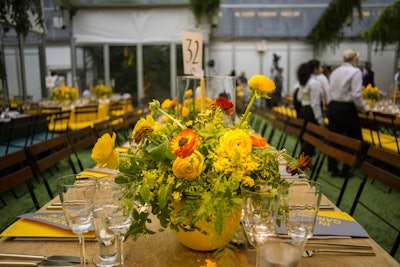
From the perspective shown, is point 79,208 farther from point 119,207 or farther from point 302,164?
point 302,164

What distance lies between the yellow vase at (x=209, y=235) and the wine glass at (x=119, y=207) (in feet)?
0.62

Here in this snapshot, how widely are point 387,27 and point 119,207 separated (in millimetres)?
11771

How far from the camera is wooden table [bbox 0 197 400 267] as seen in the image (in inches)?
42.1

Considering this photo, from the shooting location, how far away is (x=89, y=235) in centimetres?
122

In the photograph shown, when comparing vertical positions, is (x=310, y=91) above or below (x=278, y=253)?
above

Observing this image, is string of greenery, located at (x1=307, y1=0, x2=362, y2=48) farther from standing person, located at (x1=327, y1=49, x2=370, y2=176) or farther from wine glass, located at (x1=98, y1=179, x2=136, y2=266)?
wine glass, located at (x1=98, y1=179, x2=136, y2=266)

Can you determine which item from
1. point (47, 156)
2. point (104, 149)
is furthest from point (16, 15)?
point (104, 149)

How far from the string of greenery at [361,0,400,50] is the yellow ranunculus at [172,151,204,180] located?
36.2 ft

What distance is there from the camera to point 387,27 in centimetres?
1092

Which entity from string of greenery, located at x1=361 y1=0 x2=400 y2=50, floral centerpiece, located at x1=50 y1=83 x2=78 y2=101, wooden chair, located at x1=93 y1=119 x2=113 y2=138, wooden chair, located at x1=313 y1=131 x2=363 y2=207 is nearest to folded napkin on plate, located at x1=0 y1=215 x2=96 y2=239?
wooden chair, located at x1=313 y1=131 x2=363 y2=207

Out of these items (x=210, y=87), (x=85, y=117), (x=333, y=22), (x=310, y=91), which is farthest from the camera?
(x=333, y=22)

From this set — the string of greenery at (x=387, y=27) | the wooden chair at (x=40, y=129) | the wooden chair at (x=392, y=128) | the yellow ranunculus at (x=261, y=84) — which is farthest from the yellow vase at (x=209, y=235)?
the string of greenery at (x=387, y=27)

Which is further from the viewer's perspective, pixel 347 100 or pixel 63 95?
pixel 63 95

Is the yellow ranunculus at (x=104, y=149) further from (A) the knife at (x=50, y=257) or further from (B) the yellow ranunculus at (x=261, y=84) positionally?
(B) the yellow ranunculus at (x=261, y=84)
